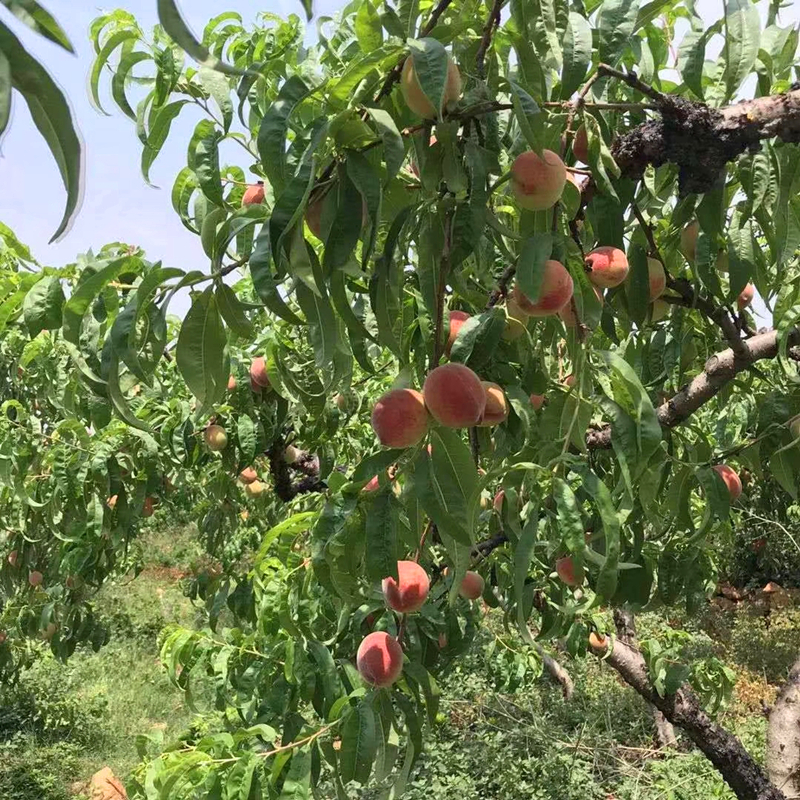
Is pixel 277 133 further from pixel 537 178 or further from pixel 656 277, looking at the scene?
pixel 656 277

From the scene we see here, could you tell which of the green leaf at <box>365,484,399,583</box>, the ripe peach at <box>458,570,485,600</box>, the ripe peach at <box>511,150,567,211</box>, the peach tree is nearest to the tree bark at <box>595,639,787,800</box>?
the peach tree

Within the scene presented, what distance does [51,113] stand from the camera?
0.31 m

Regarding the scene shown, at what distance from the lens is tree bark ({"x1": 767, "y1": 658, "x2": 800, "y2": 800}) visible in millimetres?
2658

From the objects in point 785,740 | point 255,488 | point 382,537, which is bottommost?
point 785,740

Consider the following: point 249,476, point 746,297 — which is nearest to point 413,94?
point 746,297

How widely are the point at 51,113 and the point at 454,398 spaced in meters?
0.51

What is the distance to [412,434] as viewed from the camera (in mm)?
789

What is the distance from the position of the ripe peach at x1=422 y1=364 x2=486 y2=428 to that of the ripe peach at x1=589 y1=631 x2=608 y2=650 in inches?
84.9

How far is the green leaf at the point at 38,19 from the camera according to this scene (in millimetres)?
293

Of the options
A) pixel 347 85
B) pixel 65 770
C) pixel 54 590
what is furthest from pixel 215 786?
pixel 65 770

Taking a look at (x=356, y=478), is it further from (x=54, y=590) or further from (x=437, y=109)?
(x=54, y=590)

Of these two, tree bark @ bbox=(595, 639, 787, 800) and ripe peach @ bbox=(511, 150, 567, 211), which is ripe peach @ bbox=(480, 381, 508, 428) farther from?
tree bark @ bbox=(595, 639, 787, 800)

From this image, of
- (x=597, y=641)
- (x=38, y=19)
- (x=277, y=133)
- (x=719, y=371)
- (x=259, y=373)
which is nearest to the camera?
(x=38, y=19)

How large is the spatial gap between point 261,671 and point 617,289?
3.40 ft
